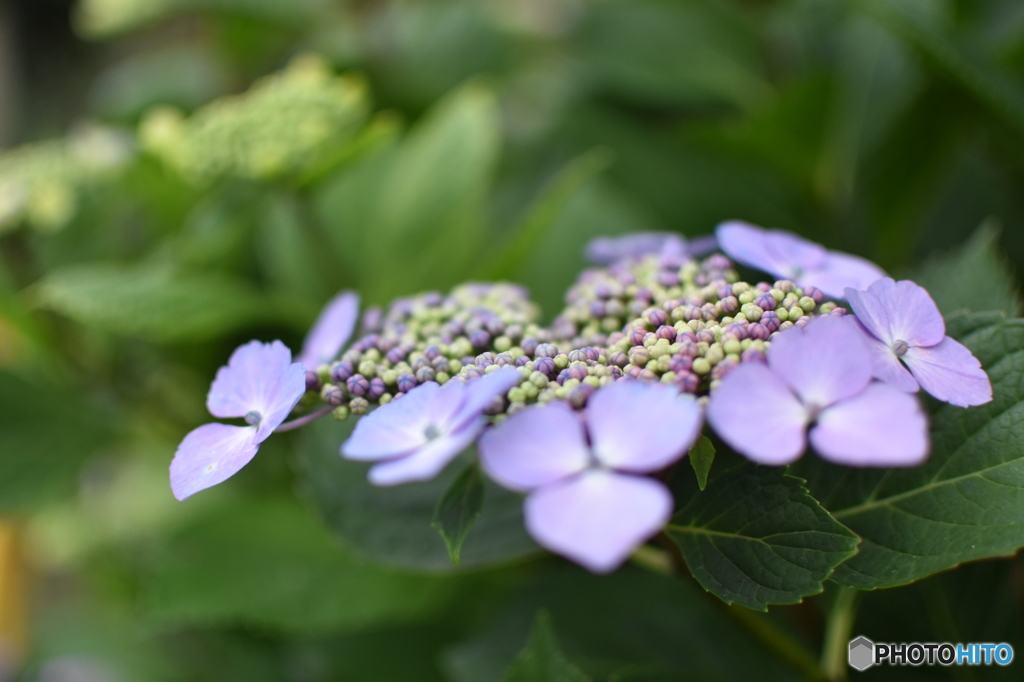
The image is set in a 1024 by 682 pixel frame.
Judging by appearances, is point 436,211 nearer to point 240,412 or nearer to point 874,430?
point 240,412

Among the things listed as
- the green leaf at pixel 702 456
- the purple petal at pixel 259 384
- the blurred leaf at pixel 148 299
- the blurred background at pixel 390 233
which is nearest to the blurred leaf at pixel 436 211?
the blurred background at pixel 390 233

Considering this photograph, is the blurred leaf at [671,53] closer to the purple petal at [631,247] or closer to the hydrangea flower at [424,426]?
the purple petal at [631,247]

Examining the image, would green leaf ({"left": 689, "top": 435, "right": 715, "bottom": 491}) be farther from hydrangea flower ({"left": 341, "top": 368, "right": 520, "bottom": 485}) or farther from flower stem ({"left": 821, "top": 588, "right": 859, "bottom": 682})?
flower stem ({"left": 821, "top": 588, "right": 859, "bottom": 682})

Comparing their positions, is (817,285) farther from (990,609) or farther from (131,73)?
(131,73)

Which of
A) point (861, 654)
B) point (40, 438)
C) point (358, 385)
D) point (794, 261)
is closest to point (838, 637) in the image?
point (861, 654)

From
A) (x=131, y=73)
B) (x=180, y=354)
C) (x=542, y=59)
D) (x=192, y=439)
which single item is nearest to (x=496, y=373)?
(x=192, y=439)
